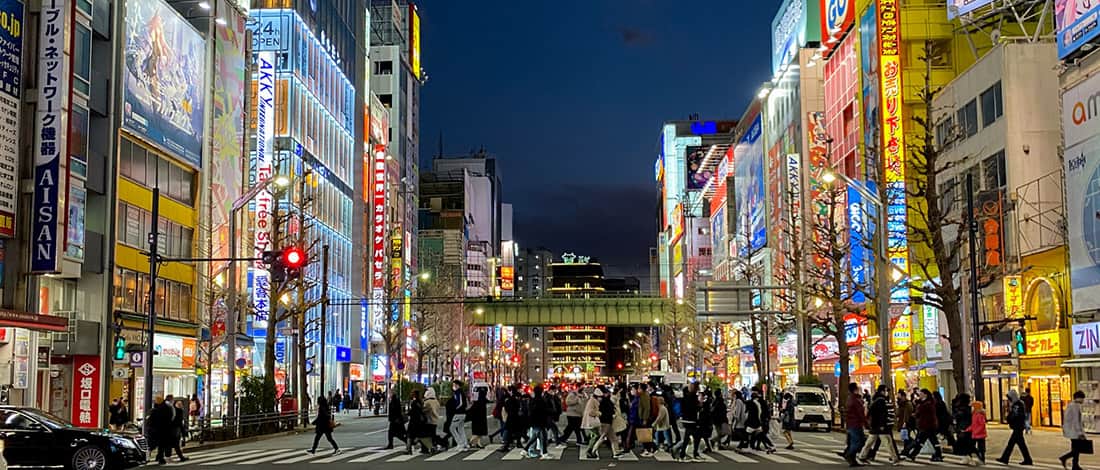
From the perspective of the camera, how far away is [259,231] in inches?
2283

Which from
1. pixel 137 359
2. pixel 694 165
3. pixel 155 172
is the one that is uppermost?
pixel 694 165

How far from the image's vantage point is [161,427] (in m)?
26.0

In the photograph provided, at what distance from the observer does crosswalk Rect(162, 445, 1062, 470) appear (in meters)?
24.8

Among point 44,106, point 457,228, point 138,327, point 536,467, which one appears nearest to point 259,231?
point 138,327

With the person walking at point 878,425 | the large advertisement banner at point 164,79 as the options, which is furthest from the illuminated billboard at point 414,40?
the person walking at point 878,425

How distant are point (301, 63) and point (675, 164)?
100598 millimetres

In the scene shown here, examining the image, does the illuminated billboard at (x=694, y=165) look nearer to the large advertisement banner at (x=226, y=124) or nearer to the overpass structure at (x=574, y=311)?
the overpass structure at (x=574, y=311)

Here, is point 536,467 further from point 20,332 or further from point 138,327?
point 138,327

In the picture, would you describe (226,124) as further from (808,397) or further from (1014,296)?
(1014,296)

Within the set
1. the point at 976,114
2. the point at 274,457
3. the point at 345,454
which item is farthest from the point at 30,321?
the point at 976,114

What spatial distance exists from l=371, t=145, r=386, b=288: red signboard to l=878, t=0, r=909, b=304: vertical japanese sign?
133 ft

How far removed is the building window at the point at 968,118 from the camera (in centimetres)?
4628

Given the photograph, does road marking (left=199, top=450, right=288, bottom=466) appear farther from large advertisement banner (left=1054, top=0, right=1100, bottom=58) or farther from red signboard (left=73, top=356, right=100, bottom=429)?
large advertisement banner (left=1054, top=0, right=1100, bottom=58)

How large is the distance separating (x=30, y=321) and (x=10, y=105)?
6.48 m
